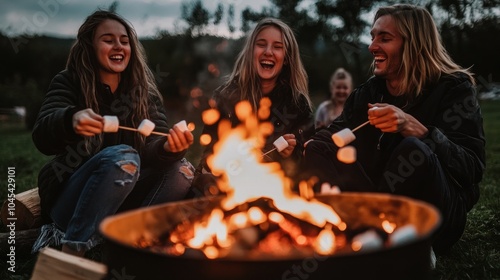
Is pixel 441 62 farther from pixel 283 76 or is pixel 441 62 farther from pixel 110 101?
pixel 110 101

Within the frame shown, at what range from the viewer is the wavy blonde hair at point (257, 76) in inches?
170

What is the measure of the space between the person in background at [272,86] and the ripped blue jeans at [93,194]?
4.13 feet

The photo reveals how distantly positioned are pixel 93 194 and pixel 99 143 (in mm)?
616

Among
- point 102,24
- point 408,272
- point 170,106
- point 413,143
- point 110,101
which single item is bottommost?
point 170,106

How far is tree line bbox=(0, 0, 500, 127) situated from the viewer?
17.3 meters

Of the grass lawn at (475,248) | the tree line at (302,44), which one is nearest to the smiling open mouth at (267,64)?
the grass lawn at (475,248)

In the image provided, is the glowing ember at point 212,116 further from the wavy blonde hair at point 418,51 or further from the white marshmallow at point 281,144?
the wavy blonde hair at point 418,51

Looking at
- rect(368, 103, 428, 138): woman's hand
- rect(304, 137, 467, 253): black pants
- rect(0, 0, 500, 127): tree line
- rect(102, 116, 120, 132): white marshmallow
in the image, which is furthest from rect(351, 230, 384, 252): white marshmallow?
rect(0, 0, 500, 127): tree line

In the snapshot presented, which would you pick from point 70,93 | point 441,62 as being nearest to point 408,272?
point 441,62

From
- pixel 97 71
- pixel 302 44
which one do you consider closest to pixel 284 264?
pixel 97 71

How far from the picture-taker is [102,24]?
3.58 m

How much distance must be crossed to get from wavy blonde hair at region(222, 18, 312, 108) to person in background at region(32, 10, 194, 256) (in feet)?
2.79

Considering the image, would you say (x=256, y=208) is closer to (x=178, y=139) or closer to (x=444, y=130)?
(x=178, y=139)

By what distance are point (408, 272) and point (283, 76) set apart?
287cm
